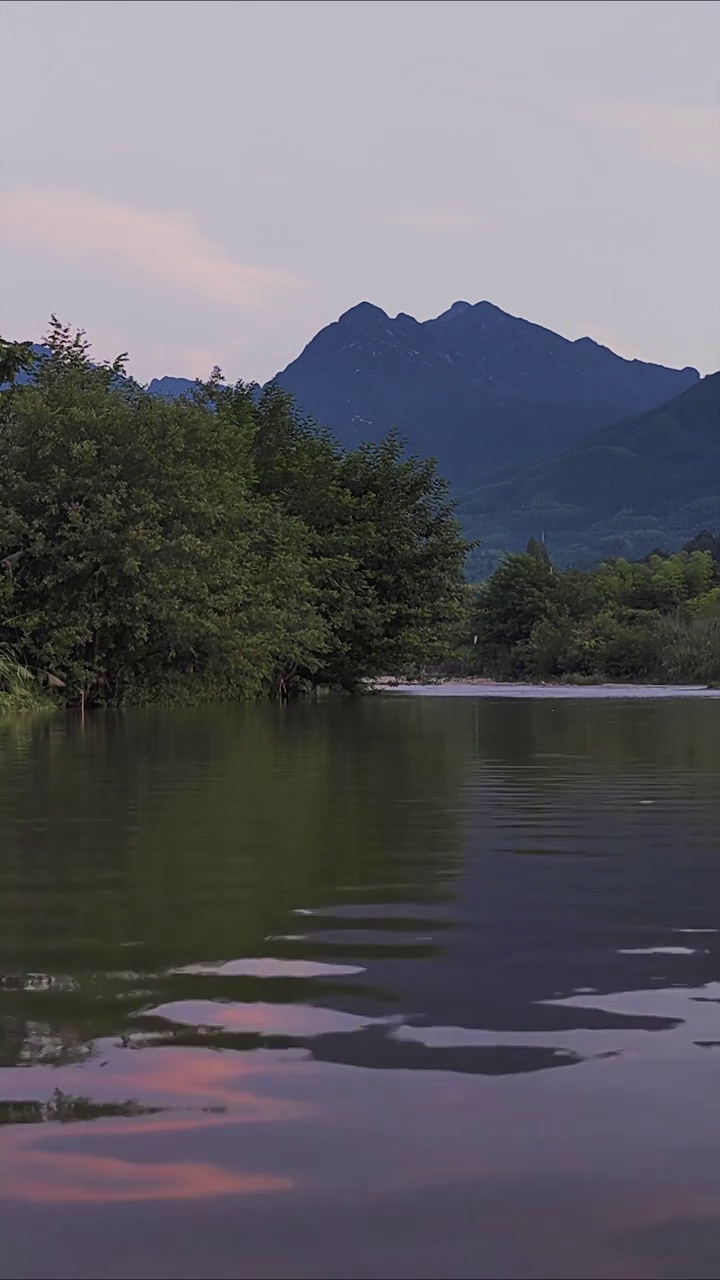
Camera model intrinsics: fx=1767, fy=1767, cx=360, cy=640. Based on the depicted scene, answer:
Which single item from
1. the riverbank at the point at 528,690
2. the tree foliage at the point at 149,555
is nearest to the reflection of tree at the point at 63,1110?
the tree foliage at the point at 149,555

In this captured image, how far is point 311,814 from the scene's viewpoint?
10.1 m

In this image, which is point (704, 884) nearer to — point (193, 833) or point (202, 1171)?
point (193, 833)

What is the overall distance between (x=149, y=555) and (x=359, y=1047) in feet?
90.0

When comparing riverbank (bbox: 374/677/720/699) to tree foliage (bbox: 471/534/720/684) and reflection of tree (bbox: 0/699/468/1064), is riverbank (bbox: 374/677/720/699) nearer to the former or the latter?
tree foliage (bbox: 471/534/720/684)

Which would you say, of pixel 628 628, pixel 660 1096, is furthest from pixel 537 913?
pixel 628 628

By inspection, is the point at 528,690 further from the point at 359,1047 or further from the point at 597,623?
the point at 359,1047

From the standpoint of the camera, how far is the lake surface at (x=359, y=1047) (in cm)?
293

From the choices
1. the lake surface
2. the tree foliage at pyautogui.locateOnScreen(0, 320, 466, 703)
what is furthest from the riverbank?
the lake surface

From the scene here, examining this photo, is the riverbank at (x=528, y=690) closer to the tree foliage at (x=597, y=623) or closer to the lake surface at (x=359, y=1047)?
the tree foliage at (x=597, y=623)

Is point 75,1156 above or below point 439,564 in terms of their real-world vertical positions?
below

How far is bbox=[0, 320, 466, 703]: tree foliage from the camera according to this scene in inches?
1217

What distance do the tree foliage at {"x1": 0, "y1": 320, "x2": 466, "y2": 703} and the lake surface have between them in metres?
20.5

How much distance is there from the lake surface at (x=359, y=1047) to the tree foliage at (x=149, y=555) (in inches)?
808

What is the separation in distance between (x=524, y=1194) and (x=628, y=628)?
68.4 m
